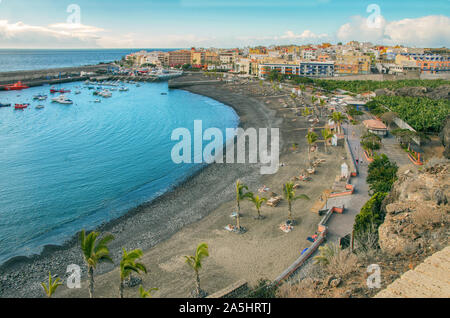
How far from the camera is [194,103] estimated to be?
6594 cm

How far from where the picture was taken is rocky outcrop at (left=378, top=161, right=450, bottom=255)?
1268cm

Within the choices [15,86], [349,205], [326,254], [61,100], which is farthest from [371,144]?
[15,86]

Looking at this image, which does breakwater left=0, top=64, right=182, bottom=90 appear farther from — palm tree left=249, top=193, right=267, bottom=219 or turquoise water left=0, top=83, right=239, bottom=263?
palm tree left=249, top=193, right=267, bottom=219

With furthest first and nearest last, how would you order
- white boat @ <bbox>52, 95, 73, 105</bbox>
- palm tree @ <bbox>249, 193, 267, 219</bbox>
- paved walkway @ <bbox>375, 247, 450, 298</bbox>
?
white boat @ <bbox>52, 95, 73, 105</bbox> < palm tree @ <bbox>249, 193, 267, 219</bbox> < paved walkway @ <bbox>375, 247, 450, 298</bbox>

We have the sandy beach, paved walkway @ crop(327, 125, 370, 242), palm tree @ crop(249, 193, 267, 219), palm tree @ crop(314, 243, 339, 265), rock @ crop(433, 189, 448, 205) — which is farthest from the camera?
palm tree @ crop(249, 193, 267, 219)

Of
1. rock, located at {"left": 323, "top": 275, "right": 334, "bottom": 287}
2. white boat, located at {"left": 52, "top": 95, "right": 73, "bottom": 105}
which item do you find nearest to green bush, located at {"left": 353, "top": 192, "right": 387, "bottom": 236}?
rock, located at {"left": 323, "top": 275, "right": 334, "bottom": 287}

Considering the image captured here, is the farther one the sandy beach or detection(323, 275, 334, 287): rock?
the sandy beach

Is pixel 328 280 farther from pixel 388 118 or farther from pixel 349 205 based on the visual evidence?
pixel 388 118

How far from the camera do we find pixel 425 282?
9672mm

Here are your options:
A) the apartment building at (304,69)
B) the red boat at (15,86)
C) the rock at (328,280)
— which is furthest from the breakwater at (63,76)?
the rock at (328,280)

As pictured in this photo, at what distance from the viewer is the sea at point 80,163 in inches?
834

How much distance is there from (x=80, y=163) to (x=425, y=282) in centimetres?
2945
